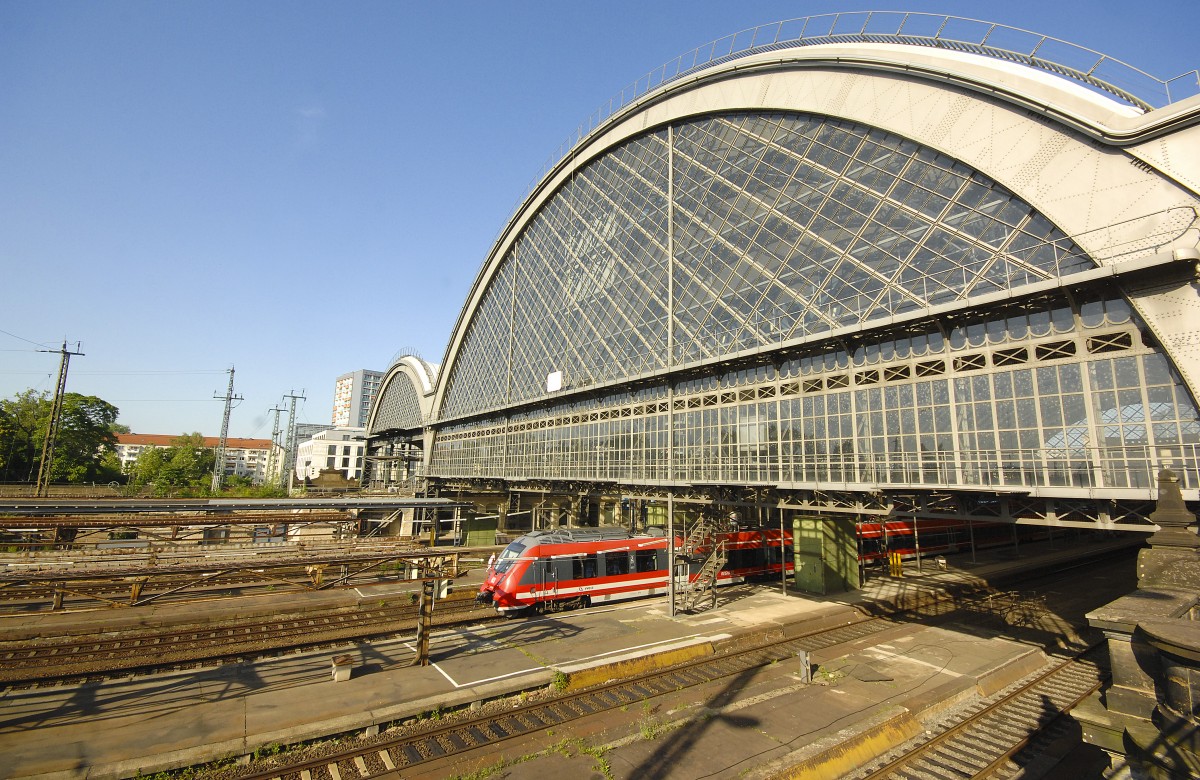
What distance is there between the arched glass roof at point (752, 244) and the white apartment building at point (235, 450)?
141241mm

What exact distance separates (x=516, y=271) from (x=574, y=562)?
38.3 m

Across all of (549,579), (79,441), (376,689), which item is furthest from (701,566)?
(79,441)

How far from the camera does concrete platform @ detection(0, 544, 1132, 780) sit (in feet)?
34.1

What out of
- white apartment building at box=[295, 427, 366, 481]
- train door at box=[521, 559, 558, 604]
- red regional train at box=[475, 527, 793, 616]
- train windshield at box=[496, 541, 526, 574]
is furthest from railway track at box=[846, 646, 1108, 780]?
white apartment building at box=[295, 427, 366, 481]

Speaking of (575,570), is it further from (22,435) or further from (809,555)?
(22,435)

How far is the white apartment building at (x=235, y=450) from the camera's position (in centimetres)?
15888

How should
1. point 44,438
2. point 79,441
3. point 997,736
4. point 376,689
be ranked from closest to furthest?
point 997,736 < point 376,689 < point 44,438 < point 79,441

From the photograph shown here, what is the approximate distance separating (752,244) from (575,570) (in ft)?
58.9

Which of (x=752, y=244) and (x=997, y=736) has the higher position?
(x=752, y=244)

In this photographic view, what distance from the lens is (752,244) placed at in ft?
88.8

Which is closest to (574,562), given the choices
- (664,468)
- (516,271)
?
(664,468)

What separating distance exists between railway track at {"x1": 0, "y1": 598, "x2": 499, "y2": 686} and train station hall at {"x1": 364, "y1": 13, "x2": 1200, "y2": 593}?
1225cm

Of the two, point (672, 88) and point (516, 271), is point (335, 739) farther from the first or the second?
point (516, 271)

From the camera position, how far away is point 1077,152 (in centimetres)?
1675
